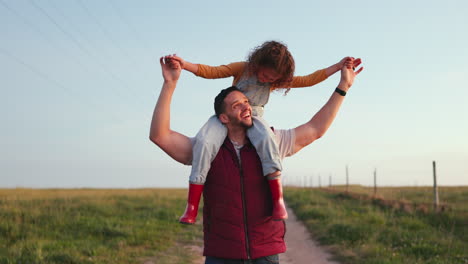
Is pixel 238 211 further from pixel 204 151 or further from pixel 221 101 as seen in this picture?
pixel 221 101

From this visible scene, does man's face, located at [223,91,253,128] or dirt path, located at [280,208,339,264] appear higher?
man's face, located at [223,91,253,128]

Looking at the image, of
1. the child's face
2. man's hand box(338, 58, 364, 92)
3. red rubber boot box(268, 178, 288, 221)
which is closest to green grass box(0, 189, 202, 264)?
the child's face

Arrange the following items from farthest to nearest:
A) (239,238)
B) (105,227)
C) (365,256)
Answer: (105,227)
(365,256)
(239,238)

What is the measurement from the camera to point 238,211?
2.39 metres

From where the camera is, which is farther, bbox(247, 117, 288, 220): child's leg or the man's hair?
the man's hair

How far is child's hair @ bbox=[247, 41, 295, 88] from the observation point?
9.43ft

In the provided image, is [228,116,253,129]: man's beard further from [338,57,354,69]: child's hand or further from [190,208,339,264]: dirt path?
[190,208,339,264]: dirt path

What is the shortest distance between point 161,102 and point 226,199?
0.59 metres

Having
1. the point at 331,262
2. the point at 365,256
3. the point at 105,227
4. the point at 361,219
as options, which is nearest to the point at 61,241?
the point at 105,227

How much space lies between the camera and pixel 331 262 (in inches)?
356

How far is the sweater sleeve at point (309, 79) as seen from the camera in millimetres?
3146

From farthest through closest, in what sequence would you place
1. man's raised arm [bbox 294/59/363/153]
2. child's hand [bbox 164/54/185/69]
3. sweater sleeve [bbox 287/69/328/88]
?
sweater sleeve [bbox 287/69/328/88] < man's raised arm [bbox 294/59/363/153] < child's hand [bbox 164/54/185/69]

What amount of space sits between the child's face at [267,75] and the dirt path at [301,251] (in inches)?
264

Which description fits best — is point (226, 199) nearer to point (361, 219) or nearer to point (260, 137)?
point (260, 137)
